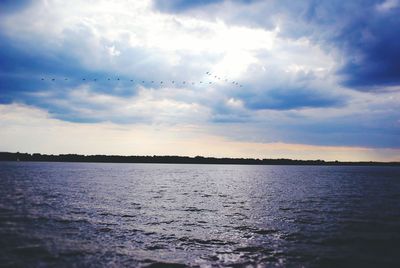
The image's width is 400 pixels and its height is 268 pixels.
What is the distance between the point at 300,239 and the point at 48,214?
87.3ft

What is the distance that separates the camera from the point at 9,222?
31797 millimetres

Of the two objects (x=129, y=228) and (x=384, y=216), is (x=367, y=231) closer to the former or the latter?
(x=384, y=216)

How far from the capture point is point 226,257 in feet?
72.7

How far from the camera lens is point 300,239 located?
27.5 m

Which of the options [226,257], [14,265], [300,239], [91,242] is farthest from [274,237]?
[14,265]

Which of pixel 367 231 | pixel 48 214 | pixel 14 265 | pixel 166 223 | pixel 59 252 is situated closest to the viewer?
pixel 14 265

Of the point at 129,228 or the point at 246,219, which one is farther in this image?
the point at 246,219

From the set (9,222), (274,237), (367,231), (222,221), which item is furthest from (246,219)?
(9,222)

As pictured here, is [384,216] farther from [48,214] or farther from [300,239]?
[48,214]

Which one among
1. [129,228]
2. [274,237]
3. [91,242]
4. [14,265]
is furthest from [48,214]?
[274,237]

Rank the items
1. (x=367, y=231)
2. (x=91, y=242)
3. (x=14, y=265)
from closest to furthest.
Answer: (x=14, y=265) < (x=91, y=242) < (x=367, y=231)

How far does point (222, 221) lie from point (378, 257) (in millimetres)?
16673

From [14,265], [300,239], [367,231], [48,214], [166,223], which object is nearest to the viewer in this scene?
[14,265]

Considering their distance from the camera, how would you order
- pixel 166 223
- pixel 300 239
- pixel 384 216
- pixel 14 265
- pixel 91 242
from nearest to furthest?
1. pixel 14 265
2. pixel 91 242
3. pixel 300 239
4. pixel 166 223
5. pixel 384 216
